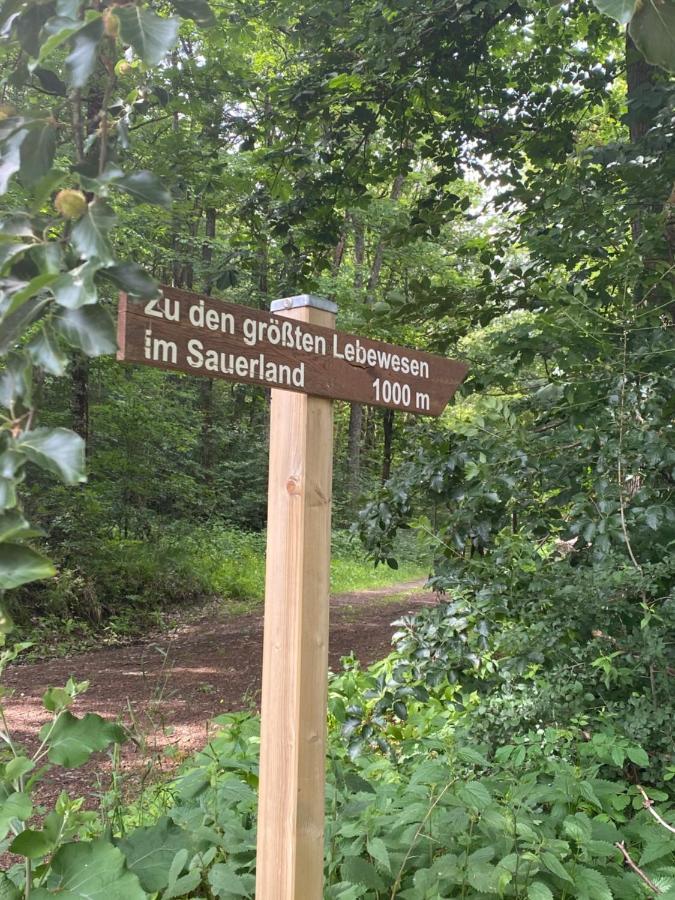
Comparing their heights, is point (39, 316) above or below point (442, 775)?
above

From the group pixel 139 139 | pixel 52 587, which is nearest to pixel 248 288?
pixel 139 139

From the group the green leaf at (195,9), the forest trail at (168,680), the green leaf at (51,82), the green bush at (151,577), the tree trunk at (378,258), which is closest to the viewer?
the green leaf at (195,9)

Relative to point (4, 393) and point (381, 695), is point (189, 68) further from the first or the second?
point (4, 393)

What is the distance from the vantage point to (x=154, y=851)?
1.64m

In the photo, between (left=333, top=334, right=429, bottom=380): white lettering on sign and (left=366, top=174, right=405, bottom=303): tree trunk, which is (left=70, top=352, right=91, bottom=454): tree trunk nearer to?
(left=333, top=334, right=429, bottom=380): white lettering on sign

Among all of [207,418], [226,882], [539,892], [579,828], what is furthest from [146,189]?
[207,418]

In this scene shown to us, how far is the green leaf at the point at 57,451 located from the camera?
2.61 ft

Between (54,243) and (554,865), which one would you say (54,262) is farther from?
(554,865)

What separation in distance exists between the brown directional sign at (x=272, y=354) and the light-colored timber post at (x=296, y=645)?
0.09 m

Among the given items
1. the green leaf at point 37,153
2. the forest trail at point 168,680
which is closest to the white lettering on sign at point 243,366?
the green leaf at point 37,153

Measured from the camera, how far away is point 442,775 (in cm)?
223

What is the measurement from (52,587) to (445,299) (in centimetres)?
562

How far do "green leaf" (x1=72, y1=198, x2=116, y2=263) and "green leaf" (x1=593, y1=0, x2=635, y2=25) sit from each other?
70 cm

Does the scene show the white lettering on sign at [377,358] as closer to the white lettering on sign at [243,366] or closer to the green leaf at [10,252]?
the white lettering on sign at [243,366]
